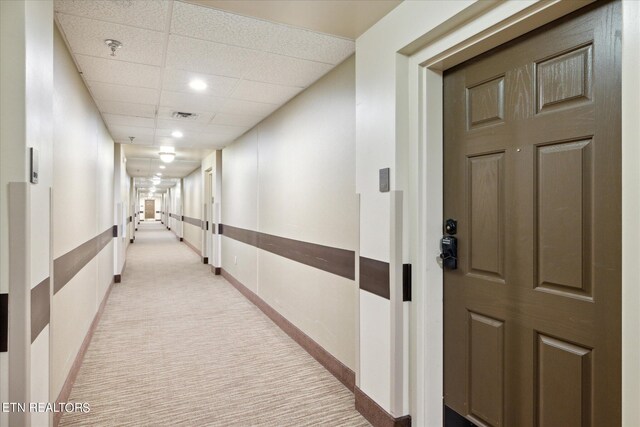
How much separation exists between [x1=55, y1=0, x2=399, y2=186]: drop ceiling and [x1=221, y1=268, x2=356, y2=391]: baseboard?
242cm

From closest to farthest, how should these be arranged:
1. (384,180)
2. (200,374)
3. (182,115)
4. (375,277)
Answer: (384,180) < (375,277) < (200,374) < (182,115)

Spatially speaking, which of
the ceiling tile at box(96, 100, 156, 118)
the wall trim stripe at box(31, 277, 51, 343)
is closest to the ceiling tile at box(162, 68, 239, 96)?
the ceiling tile at box(96, 100, 156, 118)

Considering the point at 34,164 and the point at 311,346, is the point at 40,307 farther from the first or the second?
the point at 311,346

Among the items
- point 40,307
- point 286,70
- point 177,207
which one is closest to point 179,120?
point 286,70

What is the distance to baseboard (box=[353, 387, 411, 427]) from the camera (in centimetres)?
201

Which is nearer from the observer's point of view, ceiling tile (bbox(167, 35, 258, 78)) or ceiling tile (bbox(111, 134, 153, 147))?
ceiling tile (bbox(167, 35, 258, 78))

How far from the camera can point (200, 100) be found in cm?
387

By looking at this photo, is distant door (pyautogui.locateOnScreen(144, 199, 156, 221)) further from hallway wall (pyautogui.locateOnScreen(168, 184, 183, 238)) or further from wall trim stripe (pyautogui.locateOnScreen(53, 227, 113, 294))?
wall trim stripe (pyautogui.locateOnScreen(53, 227, 113, 294))

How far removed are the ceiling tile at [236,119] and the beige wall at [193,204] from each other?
552cm

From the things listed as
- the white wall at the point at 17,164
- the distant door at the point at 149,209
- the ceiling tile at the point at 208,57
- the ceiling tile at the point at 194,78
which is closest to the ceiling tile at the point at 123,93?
the ceiling tile at the point at 194,78

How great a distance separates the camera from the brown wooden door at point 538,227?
4.20 feet

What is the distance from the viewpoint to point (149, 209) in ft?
108

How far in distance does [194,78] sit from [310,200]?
152cm

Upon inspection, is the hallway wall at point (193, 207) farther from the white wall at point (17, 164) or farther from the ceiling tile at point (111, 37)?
the white wall at point (17, 164)
